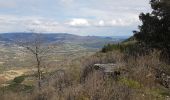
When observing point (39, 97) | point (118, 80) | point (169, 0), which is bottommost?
point (39, 97)

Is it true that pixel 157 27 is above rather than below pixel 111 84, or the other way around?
above

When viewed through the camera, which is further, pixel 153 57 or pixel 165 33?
pixel 165 33

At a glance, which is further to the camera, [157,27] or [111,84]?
[157,27]

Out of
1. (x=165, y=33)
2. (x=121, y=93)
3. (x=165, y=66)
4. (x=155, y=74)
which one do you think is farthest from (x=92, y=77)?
(x=165, y=33)

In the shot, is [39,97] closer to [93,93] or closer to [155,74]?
[93,93]

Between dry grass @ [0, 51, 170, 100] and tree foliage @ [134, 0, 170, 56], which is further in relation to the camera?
tree foliage @ [134, 0, 170, 56]

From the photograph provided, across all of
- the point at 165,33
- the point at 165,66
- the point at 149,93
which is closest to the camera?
the point at 149,93

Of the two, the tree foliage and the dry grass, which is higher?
the tree foliage

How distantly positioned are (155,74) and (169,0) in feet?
22.5

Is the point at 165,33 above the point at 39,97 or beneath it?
above

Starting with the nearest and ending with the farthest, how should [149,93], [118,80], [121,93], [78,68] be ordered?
[121,93] → [149,93] → [118,80] → [78,68]

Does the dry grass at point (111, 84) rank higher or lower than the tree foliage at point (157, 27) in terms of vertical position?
lower

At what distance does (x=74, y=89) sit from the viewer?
10.6 metres

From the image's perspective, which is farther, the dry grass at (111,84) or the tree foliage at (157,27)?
the tree foliage at (157,27)
